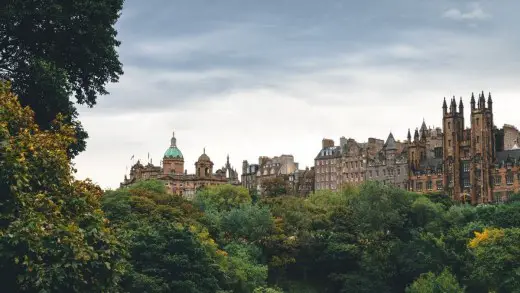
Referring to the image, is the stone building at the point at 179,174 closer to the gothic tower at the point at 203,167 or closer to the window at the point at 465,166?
the gothic tower at the point at 203,167

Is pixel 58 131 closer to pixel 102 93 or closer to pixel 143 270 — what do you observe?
pixel 102 93

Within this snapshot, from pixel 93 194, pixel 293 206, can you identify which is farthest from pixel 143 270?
pixel 293 206

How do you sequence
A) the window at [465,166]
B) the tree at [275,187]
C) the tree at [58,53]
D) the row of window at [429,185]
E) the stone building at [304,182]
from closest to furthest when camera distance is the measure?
the tree at [58,53], the window at [465,166], the row of window at [429,185], the tree at [275,187], the stone building at [304,182]

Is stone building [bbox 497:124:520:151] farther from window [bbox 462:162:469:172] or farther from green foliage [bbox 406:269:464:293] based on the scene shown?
green foliage [bbox 406:269:464:293]

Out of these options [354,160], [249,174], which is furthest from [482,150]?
[249,174]

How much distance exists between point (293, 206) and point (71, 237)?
66.7 metres

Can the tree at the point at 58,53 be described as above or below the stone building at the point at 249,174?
below

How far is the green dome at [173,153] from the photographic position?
169 meters

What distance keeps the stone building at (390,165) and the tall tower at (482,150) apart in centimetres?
1765

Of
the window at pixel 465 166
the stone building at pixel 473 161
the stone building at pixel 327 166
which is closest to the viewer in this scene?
the stone building at pixel 473 161

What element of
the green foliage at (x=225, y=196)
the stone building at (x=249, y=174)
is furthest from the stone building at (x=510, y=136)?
the stone building at (x=249, y=174)

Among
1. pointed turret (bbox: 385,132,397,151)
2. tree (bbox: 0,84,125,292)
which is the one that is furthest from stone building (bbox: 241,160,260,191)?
tree (bbox: 0,84,125,292)

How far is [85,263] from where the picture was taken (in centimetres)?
2056

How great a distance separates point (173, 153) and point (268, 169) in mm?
26166
